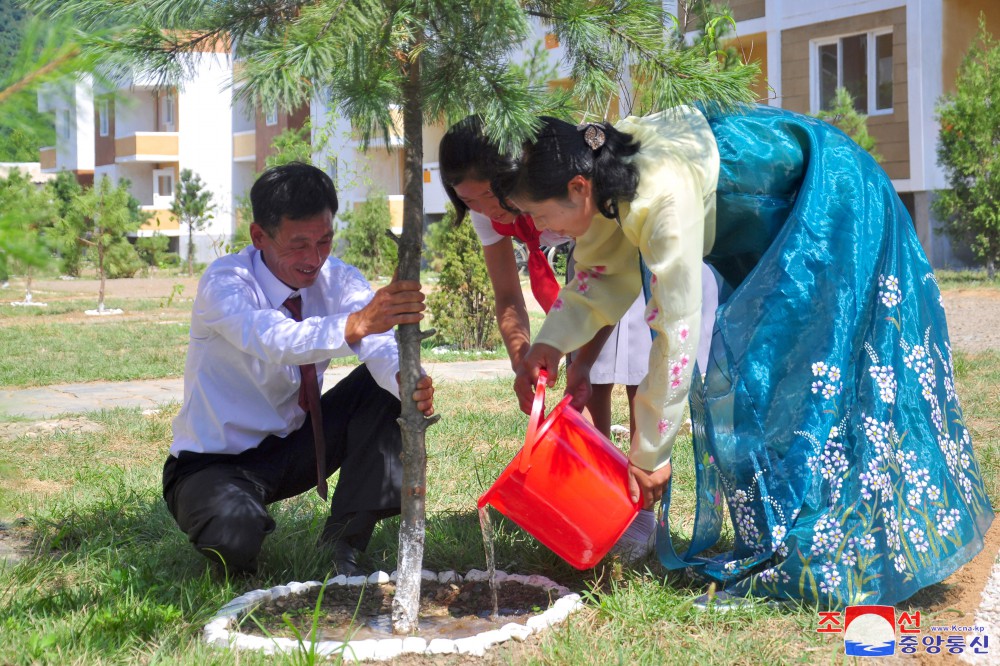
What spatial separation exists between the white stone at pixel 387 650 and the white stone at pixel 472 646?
0.13 meters

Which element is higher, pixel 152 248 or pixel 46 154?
pixel 46 154

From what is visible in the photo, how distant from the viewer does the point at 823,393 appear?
8.07 feet

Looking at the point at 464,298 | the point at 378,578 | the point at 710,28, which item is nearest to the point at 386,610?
the point at 378,578

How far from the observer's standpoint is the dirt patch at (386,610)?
2496 mm

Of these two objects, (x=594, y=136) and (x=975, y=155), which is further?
(x=975, y=155)

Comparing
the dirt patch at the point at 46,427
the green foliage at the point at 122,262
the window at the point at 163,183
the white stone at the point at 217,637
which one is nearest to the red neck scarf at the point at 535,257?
the white stone at the point at 217,637

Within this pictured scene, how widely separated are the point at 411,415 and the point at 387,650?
0.55 metres

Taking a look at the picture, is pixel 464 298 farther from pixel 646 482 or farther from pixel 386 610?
pixel 646 482

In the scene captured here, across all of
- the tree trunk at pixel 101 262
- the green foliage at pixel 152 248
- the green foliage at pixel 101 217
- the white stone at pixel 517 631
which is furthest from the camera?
the green foliage at pixel 152 248

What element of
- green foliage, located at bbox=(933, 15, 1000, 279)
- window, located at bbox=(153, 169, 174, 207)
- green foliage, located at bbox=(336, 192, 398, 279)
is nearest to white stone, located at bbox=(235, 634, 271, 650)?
green foliage, located at bbox=(933, 15, 1000, 279)

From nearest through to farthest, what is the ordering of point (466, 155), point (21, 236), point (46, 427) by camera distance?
1. point (21, 236)
2. point (466, 155)
3. point (46, 427)

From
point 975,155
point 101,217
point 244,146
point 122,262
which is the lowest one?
point 122,262

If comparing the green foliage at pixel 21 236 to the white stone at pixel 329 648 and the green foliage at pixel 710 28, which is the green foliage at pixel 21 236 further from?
the green foliage at pixel 710 28

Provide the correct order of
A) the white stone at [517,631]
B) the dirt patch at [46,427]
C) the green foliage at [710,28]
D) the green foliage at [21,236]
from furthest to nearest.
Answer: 1. the dirt patch at [46,427]
2. the green foliage at [710,28]
3. the white stone at [517,631]
4. the green foliage at [21,236]
